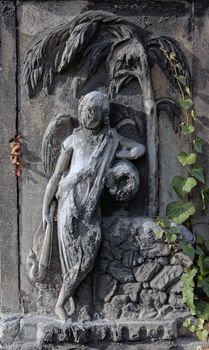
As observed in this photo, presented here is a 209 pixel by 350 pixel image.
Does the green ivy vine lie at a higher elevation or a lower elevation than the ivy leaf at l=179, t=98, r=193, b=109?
lower

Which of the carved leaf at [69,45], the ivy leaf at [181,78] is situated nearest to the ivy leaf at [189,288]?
the ivy leaf at [181,78]

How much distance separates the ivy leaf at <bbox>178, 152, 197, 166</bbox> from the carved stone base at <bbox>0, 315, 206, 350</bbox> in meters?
1.16

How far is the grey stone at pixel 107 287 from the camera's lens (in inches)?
160

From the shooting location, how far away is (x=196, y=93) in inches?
161

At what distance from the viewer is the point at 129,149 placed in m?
4.06

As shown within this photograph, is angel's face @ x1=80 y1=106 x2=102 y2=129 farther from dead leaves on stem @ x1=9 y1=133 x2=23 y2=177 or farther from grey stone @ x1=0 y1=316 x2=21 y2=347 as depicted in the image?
grey stone @ x1=0 y1=316 x2=21 y2=347

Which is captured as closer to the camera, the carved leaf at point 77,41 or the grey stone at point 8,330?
the carved leaf at point 77,41

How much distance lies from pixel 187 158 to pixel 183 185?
198 mm

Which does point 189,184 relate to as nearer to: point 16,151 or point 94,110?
point 94,110

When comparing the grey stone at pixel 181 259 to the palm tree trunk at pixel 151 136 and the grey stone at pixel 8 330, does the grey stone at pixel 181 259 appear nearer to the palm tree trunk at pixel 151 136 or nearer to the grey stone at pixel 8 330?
the palm tree trunk at pixel 151 136

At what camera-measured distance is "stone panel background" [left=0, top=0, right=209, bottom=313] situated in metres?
4.03

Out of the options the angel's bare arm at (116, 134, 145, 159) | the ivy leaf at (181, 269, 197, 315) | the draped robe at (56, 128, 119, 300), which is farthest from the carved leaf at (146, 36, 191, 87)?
the ivy leaf at (181, 269, 197, 315)

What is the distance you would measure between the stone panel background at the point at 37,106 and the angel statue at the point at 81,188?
0.14 metres

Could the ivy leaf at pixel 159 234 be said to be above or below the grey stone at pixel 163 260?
above
